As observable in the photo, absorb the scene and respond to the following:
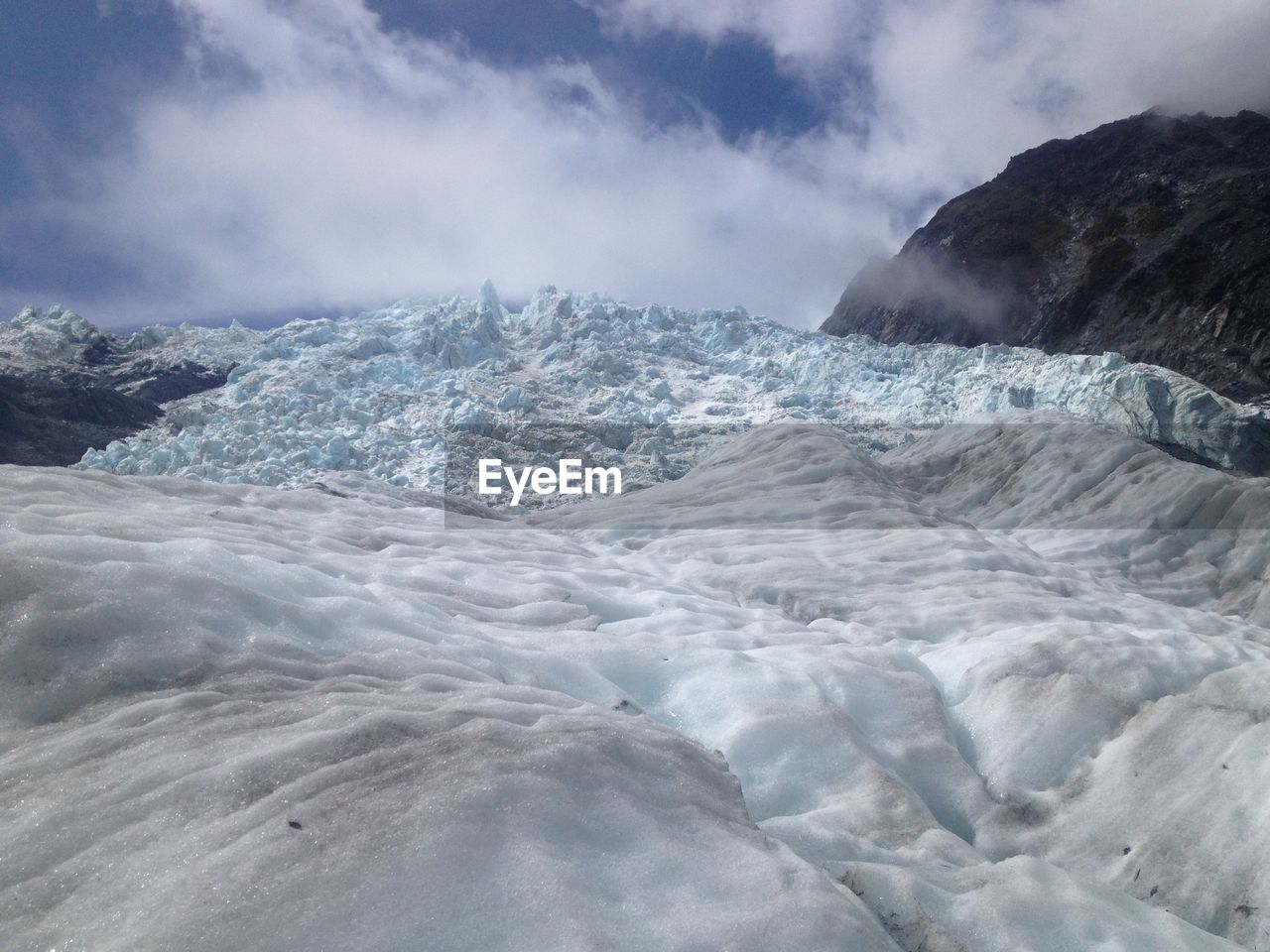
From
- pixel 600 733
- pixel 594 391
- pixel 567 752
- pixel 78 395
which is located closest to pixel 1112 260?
pixel 594 391

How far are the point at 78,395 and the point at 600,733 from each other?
32550mm

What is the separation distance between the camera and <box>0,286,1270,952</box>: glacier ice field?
7.04 ft

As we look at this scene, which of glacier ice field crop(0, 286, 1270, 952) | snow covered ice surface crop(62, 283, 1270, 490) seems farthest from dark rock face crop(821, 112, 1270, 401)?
glacier ice field crop(0, 286, 1270, 952)

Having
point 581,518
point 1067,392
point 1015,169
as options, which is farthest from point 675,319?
point 1015,169

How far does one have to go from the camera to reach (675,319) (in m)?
29.6

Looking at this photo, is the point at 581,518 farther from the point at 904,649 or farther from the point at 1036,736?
the point at 1036,736

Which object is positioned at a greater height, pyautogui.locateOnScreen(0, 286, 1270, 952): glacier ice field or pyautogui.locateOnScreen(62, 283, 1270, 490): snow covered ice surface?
pyautogui.locateOnScreen(62, 283, 1270, 490): snow covered ice surface

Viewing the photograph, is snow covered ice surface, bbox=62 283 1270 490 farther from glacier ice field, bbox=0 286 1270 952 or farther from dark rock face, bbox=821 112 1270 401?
dark rock face, bbox=821 112 1270 401

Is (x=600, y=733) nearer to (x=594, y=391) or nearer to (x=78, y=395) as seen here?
Result: (x=594, y=391)

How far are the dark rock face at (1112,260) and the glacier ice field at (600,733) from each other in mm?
31784

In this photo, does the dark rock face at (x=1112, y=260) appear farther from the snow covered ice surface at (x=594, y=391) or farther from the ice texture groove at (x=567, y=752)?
the ice texture groove at (x=567, y=752)

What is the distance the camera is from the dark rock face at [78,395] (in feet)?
86.3

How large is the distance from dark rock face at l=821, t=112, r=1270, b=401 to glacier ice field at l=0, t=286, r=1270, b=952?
31.8 metres

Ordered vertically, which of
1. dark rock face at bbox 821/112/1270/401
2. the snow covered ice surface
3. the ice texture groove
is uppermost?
dark rock face at bbox 821/112/1270/401
